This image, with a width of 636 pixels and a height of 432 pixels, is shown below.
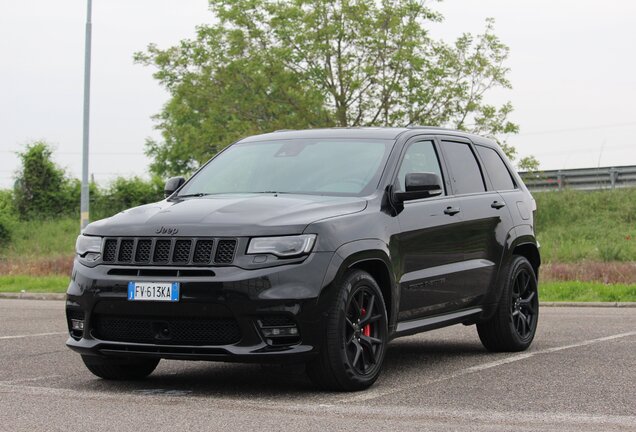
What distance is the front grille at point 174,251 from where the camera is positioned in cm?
748

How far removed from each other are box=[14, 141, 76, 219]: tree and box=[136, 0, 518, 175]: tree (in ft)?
37.3

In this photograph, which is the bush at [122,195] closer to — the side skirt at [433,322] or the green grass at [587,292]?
the green grass at [587,292]

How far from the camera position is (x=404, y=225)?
338 inches

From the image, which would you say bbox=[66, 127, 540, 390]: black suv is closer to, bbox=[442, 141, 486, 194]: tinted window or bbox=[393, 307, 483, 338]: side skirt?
bbox=[393, 307, 483, 338]: side skirt

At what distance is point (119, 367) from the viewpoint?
8.53 m

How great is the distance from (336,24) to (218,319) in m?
28.2

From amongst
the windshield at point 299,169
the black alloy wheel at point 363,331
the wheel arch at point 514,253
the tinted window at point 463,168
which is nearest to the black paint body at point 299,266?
the windshield at point 299,169

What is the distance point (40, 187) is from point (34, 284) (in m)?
22.8

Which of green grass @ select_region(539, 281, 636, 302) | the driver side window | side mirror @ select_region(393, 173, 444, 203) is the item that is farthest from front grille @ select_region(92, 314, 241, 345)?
green grass @ select_region(539, 281, 636, 302)

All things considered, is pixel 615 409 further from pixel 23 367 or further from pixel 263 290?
pixel 23 367

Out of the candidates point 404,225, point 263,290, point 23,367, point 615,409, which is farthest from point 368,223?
point 23,367

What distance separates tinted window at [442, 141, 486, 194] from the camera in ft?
32.6

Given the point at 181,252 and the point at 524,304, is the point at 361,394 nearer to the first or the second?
the point at 181,252

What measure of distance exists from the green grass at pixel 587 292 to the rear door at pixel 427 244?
33.1 ft
